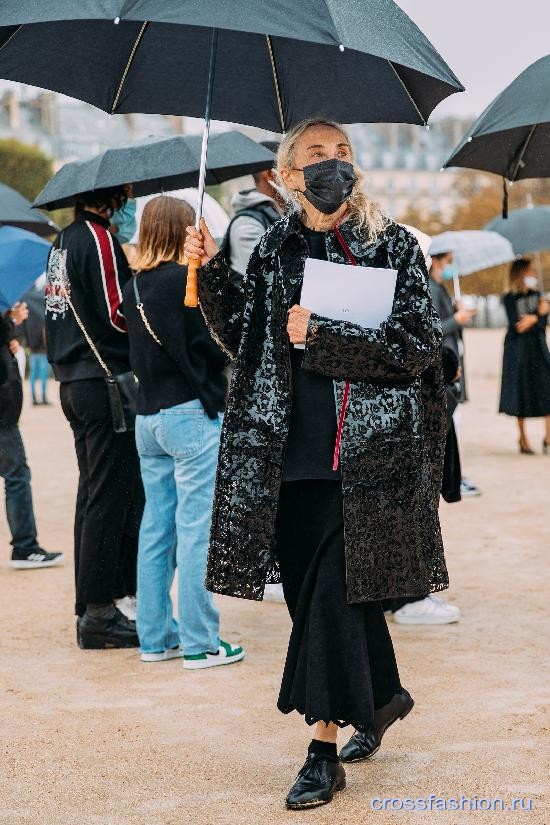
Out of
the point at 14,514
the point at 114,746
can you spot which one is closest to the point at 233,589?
the point at 114,746

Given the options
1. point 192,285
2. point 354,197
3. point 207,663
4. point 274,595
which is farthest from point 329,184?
point 274,595

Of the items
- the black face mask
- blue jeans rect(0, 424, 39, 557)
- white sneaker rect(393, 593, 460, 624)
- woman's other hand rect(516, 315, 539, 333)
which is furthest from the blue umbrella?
woman's other hand rect(516, 315, 539, 333)

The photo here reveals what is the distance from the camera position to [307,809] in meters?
3.81

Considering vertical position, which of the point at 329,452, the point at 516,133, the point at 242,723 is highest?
the point at 516,133

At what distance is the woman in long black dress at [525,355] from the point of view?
1306cm

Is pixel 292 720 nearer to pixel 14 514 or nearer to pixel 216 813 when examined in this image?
pixel 216 813

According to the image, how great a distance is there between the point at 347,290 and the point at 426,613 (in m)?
2.73

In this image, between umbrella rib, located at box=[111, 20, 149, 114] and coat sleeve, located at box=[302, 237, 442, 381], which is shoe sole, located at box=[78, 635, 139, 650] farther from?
coat sleeve, located at box=[302, 237, 442, 381]

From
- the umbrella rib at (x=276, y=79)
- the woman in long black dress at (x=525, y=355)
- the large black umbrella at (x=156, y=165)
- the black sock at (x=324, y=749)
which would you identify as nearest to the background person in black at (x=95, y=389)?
the large black umbrella at (x=156, y=165)

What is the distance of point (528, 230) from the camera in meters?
13.2

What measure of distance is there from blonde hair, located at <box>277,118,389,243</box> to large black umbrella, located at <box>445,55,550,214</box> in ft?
5.57

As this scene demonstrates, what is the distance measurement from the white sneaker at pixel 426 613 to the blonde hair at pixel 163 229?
1.95m

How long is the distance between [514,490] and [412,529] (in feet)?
22.4

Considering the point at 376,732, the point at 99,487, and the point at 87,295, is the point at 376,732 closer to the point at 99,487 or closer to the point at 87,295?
the point at 99,487
